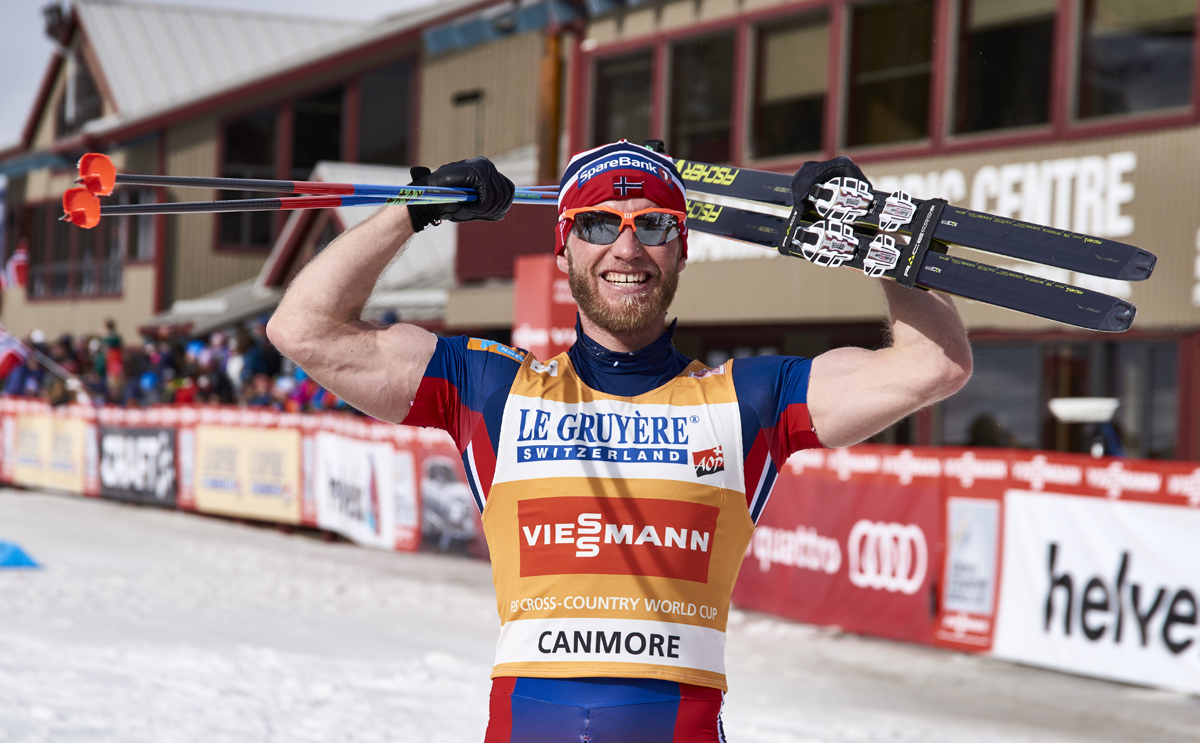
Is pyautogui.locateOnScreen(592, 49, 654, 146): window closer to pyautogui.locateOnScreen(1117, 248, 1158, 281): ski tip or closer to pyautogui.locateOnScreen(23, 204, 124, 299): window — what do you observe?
pyautogui.locateOnScreen(1117, 248, 1158, 281): ski tip

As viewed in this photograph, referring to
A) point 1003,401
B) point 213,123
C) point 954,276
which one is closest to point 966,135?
point 1003,401

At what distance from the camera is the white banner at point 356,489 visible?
541 inches

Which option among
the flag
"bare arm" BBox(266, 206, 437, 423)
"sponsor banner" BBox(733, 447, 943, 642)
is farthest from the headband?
the flag

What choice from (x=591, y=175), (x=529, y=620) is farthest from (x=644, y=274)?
(x=529, y=620)

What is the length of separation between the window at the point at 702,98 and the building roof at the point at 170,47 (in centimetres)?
1673

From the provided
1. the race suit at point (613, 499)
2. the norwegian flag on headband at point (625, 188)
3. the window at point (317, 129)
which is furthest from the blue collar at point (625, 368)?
the window at point (317, 129)

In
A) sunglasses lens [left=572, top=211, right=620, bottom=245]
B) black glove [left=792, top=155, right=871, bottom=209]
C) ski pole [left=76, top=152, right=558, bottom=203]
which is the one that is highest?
Result: black glove [left=792, top=155, right=871, bottom=209]

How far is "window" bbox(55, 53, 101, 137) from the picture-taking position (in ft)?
103

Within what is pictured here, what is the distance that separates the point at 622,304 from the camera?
9.34 feet

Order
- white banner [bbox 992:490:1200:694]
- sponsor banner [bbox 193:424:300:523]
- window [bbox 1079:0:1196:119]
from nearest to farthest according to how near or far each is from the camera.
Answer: white banner [bbox 992:490:1200:694] → window [bbox 1079:0:1196:119] → sponsor banner [bbox 193:424:300:523]

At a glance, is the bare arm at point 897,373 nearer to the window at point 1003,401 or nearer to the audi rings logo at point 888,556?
the audi rings logo at point 888,556

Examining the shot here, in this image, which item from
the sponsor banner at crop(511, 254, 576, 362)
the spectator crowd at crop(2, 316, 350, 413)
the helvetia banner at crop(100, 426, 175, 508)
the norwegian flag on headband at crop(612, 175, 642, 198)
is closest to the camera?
the norwegian flag on headband at crop(612, 175, 642, 198)

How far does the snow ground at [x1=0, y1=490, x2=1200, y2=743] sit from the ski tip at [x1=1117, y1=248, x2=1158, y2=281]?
405cm

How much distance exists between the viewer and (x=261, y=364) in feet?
56.6
